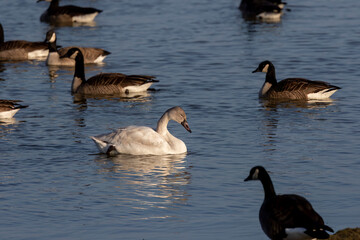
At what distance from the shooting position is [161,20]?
36969mm

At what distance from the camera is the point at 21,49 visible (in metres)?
28.9

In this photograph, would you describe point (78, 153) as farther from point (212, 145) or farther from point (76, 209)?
point (76, 209)

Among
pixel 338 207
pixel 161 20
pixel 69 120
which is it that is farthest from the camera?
pixel 161 20

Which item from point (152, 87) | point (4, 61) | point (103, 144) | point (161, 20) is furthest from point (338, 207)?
point (161, 20)

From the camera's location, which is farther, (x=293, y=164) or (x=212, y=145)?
(x=212, y=145)

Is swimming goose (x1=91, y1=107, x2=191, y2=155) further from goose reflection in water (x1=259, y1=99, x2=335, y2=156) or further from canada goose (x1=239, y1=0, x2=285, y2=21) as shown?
canada goose (x1=239, y1=0, x2=285, y2=21)

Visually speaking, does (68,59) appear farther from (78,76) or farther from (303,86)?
(303,86)

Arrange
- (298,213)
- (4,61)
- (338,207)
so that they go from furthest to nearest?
1. (4,61)
2. (338,207)
3. (298,213)

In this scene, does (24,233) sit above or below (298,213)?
below

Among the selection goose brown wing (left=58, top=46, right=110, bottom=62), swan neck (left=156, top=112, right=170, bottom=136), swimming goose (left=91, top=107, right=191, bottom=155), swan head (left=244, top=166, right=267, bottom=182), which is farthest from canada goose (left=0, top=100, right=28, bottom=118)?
swan head (left=244, top=166, right=267, bottom=182)

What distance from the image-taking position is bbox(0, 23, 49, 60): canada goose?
94.9ft

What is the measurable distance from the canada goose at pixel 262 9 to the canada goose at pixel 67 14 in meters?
7.42

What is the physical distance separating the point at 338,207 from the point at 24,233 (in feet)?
14.9

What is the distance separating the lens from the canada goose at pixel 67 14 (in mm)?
37750
